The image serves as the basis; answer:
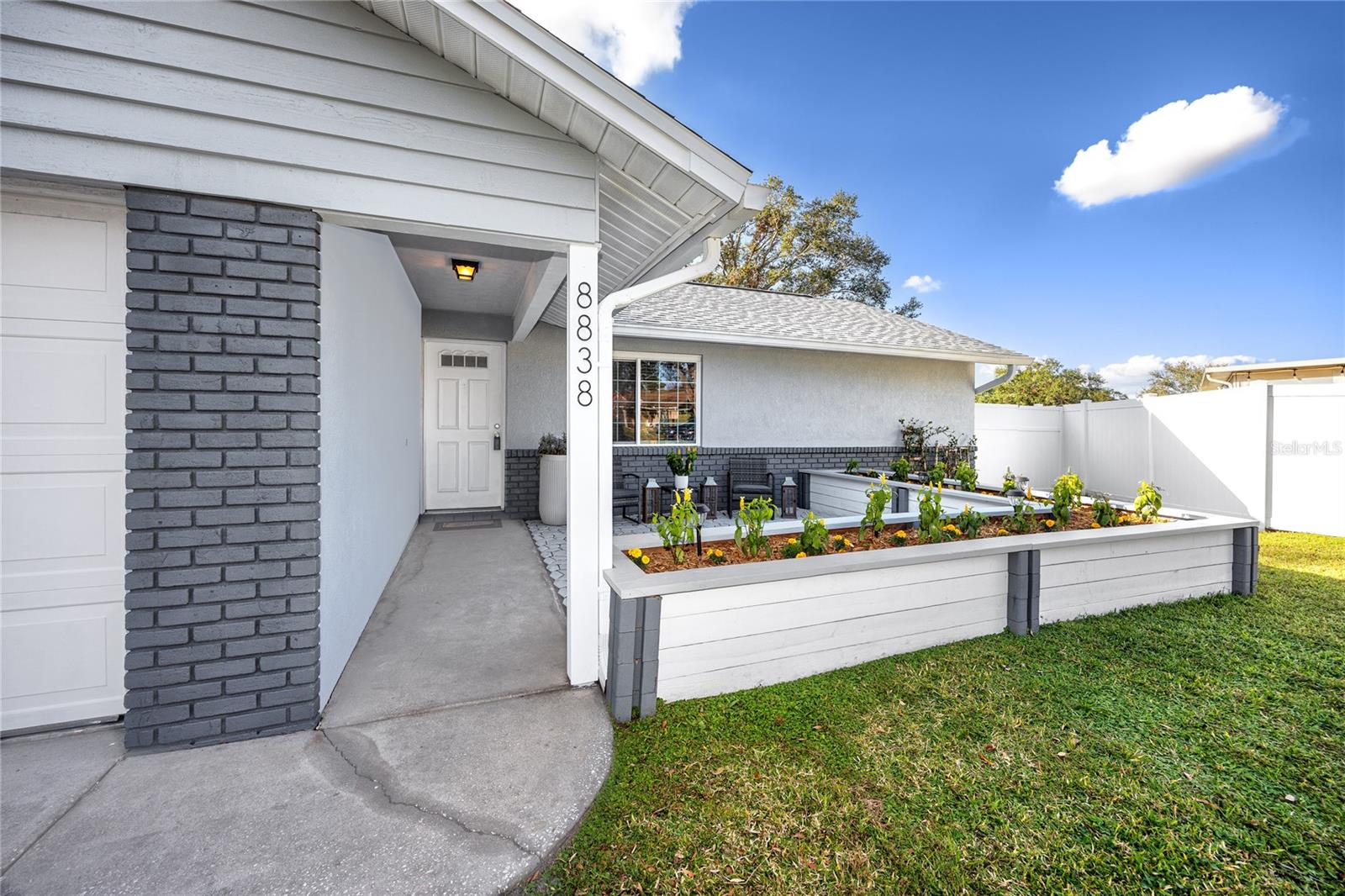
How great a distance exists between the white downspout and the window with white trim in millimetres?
4965

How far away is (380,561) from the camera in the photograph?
13.2ft

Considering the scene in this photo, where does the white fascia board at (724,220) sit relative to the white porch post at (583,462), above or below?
above

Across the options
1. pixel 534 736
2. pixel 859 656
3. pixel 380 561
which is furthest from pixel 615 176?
pixel 380 561

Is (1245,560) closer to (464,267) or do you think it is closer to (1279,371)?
(464,267)

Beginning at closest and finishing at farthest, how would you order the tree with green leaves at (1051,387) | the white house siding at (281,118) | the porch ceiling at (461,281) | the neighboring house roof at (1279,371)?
1. the white house siding at (281,118)
2. the porch ceiling at (461,281)
3. the neighboring house roof at (1279,371)
4. the tree with green leaves at (1051,387)

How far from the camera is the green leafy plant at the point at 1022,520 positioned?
13.3 ft

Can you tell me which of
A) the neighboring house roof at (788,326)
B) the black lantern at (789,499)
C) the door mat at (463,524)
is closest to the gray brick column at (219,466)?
the door mat at (463,524)

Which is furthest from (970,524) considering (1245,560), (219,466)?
(219,466)

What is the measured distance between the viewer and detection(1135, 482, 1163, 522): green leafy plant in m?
4.52

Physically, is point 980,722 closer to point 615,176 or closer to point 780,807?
point 780,807

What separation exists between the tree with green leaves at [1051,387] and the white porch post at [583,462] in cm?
2556

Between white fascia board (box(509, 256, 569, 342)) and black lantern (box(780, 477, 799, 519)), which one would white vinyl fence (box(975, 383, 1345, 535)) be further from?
white fascia board (box(509, 256, 569, 342))

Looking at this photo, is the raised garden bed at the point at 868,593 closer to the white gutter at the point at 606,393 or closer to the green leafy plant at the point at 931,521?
the white gutter at the point at 606,393

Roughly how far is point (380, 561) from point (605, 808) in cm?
302
